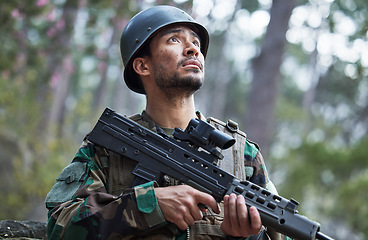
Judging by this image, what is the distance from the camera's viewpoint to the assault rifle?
2.40 m

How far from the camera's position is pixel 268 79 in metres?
9.41

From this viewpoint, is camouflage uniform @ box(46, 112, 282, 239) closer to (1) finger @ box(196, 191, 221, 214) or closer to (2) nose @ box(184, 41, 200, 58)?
(1) finger @ box(196, 191, 221, 214)

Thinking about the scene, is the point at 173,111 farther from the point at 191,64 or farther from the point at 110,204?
the point at 110,204

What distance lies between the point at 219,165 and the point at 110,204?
28.7 inches

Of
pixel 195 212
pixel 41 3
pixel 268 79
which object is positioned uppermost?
pixel 268 79

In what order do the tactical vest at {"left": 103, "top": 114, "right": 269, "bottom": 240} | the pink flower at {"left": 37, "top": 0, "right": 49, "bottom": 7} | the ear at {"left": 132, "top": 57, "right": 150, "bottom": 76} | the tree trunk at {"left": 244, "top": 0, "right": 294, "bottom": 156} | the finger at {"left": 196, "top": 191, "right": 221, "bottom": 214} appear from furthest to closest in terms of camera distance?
1. the tree trunk at {"left": 244, "top": 0, "right": 294, "bottom": 156}
2. the pink flower at {"left": 37, "top": 0, "right": 49, "bottom": 7}
3. the ear at {"left": 132, "top": 57, "right": 150, "bottom": 76}
4. the tactical vest at {"left": 103, "top": 114, "right": 269, "bottom": 240}
5. the finger at {"left": 196, "top": 191, "right": 221, "bottom": 214}

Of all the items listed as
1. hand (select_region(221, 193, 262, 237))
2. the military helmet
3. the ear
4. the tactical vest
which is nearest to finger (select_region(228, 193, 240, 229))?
hand (select_region(221, 193, 262, 237))

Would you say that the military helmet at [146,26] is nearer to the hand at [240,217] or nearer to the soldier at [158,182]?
the soldier at [158,182]

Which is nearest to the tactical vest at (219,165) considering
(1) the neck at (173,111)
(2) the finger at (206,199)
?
(1) the neck at (173,111)

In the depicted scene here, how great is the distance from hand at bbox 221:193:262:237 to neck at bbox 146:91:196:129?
787 millimetres

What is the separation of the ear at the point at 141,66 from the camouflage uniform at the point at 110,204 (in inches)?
16.9

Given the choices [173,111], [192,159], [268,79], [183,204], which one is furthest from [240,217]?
[268,79]

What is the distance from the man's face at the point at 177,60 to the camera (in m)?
2.86

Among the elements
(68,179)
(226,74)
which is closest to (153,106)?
(68,179)
